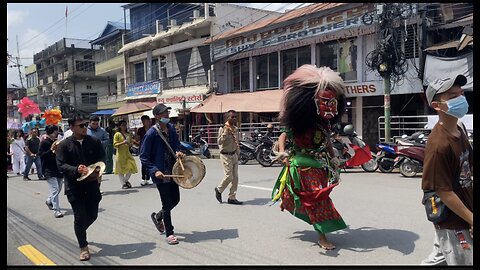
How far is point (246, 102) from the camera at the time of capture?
58.1 ft

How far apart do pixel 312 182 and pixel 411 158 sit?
5891 mm

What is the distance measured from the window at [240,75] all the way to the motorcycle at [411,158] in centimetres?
1174

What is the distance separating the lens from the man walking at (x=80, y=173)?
174 inches

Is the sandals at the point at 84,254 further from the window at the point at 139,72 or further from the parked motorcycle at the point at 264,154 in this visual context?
the window at the point at 139,72

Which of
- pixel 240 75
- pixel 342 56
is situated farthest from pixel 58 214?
pixel 240 75

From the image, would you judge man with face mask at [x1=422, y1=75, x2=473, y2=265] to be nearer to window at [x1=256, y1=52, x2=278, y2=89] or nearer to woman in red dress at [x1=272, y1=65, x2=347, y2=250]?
woman in red dress at [x1=272, y1=65, x2=347, y2=250]

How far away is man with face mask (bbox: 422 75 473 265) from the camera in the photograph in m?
2.47

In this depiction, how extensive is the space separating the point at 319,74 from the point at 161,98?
21.0 meters

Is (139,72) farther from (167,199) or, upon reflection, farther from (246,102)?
(167,199)

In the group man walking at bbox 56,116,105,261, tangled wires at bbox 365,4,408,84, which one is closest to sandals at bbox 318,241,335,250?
man walking at bbox 56,116,105,261

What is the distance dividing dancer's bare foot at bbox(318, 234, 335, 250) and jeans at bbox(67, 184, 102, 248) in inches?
102

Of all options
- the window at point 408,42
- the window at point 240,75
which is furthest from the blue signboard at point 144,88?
the window at point 408,42
